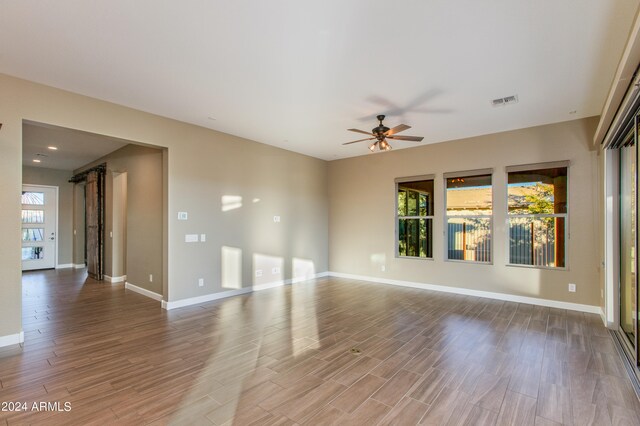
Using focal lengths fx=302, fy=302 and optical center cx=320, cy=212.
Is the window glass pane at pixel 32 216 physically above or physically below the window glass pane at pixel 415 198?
below

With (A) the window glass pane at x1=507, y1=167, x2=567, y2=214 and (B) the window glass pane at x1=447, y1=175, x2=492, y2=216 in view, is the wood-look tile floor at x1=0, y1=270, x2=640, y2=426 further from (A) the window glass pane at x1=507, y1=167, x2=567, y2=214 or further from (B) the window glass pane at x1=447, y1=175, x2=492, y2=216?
(B) the window glass pane at x1=447, y1=175, x2=492, y2=216

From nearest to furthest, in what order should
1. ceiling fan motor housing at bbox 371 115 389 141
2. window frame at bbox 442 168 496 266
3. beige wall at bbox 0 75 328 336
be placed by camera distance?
1. beige wall at bbox 0 75 328 336
2. ceiling fan motor housing at bbox 371 115 389 141
3. window frame at bbox 442 168 496 266

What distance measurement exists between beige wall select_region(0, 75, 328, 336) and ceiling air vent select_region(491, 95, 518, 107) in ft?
14.0

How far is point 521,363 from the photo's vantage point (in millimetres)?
3039

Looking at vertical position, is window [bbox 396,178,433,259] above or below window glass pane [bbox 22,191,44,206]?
below

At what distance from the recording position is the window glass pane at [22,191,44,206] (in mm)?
8625

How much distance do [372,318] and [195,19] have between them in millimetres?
4133

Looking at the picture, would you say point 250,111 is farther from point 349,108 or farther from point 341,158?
point 341,158

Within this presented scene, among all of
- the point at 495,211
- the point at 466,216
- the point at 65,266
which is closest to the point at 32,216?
the point at 65,266

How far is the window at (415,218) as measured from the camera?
6527 millimetres

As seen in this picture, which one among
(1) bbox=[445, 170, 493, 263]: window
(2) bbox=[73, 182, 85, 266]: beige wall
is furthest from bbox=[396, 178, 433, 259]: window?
(2) bbox=[73, 182, 85, 266]: beige wall

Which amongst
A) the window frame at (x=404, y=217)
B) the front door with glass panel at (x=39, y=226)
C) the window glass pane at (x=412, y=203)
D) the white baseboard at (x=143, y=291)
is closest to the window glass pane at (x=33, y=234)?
the front door with glass panel at (x=39, y=226)

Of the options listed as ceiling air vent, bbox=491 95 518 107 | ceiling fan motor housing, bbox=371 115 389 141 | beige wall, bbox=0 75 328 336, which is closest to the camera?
beige wall, bbox=0 75 328 336

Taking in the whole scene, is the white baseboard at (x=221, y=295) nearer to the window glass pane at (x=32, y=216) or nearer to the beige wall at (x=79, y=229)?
the beige wall at (x=79, y=229)
